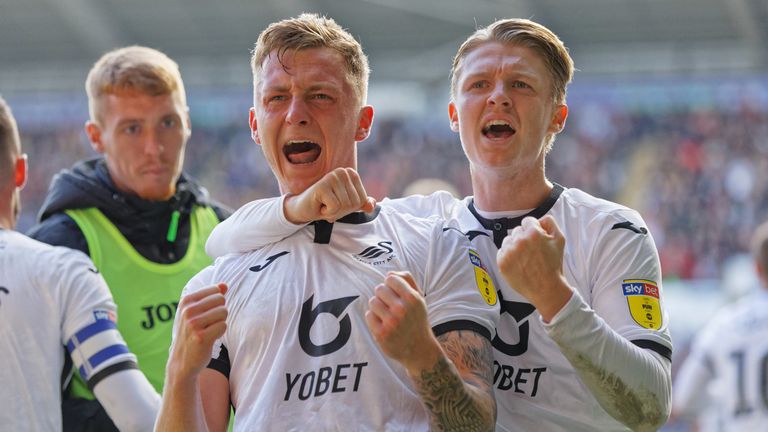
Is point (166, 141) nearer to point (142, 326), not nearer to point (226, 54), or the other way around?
point (142, 326)

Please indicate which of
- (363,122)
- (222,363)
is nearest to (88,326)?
(222,363)

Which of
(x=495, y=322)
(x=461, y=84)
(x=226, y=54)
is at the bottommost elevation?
(x=226, y=54)

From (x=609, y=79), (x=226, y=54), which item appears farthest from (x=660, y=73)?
(x=226, y=54)

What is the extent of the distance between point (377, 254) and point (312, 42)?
647 mm

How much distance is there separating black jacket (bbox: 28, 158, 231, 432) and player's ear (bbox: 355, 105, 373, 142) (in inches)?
65.0

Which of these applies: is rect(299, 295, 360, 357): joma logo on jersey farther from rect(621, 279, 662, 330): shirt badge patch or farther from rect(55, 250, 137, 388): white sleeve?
rect(55, 250, 137, 388): white sleeve

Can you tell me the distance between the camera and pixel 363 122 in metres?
3.21

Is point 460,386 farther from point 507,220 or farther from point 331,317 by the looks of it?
point 507,220

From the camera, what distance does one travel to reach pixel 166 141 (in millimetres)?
4648

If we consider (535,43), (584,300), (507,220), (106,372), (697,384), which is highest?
(535,43)

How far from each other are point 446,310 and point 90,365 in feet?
4.73

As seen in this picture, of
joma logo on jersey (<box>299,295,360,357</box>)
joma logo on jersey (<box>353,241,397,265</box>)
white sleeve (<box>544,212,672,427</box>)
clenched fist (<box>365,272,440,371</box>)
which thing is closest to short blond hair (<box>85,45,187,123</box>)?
joma logo on jersey (<box>353,241,397,265</box>)

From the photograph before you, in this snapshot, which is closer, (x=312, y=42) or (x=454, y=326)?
(x=454, y=326)

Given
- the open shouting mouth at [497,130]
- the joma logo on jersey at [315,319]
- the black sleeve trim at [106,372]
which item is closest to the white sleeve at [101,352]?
the black sleeve trim at [106,372]
